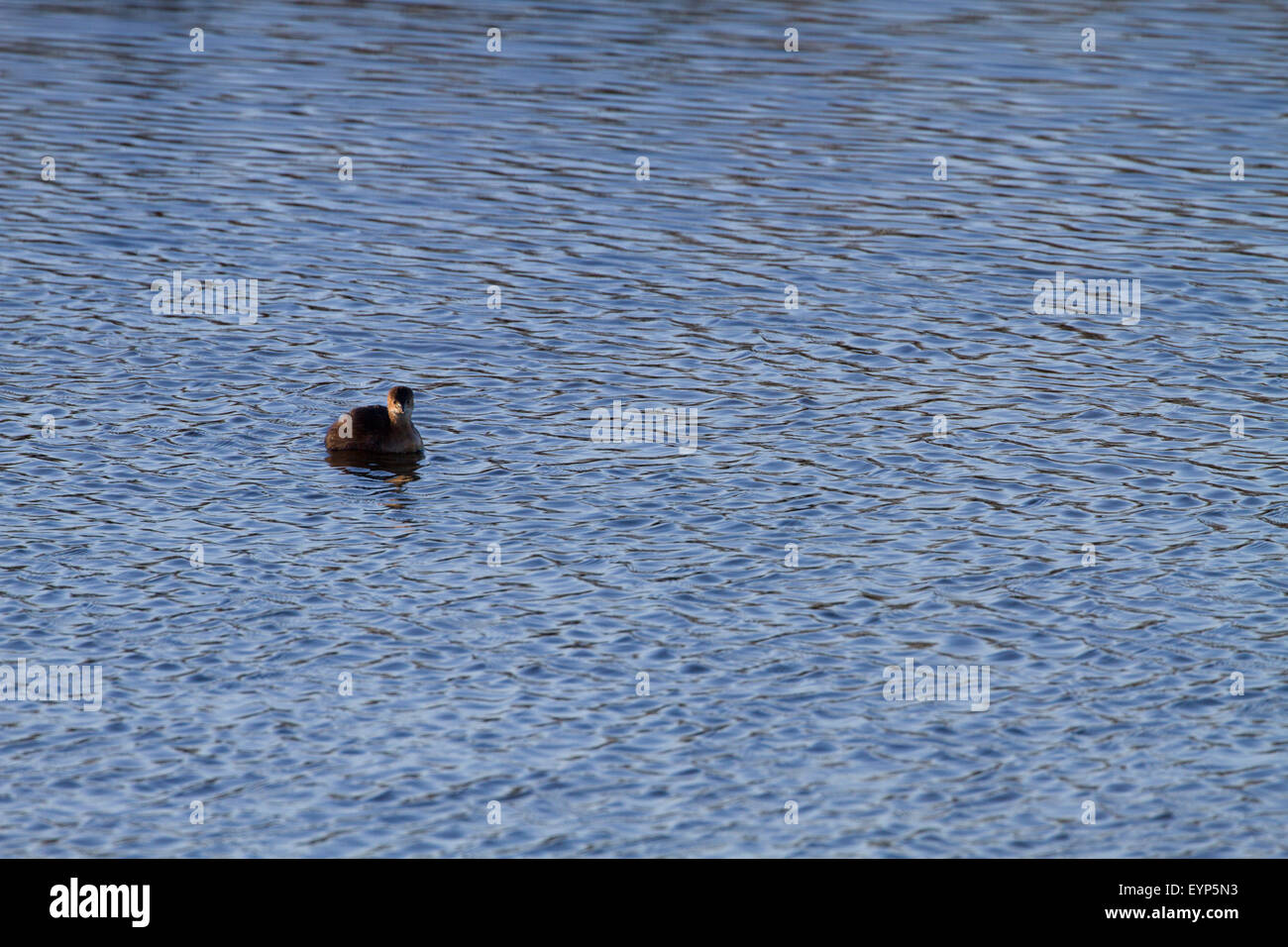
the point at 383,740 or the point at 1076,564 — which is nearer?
the point at 383,740

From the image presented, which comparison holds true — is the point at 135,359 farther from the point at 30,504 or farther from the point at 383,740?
the point at 383,740

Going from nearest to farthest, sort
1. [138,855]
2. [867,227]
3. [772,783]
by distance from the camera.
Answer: [138,855] < [772,783] < [867,227]

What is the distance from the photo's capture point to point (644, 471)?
19078 mm

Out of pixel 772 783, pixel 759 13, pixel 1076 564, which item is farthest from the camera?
pixel 759 13

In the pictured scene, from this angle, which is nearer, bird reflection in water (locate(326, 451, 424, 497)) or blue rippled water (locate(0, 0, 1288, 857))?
blue rippled water (locate(0, 0, 1288, 857))

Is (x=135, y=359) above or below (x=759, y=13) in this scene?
below

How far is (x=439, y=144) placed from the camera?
33125mm

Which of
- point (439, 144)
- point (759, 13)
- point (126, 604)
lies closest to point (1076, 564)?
point (126, 604)

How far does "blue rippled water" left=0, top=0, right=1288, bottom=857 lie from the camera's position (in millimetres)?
13156

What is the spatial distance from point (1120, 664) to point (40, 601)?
31.0 feet

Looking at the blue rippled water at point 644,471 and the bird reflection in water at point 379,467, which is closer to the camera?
the blue rippled water at point 644,471

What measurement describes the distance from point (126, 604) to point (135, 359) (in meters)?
7.00

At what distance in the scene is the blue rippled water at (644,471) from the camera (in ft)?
43.2
